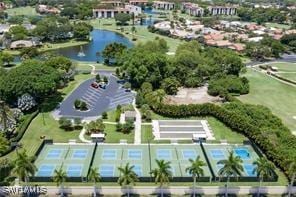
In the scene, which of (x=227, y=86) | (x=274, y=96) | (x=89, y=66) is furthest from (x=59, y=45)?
(x=274, y=96)

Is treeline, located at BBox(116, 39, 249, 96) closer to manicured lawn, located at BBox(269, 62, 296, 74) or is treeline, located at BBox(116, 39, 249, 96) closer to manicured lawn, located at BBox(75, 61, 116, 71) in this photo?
manicured lawn, located at BBox(75, 61, 116, 71)

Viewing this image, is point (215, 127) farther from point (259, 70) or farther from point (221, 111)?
point (259, 70)

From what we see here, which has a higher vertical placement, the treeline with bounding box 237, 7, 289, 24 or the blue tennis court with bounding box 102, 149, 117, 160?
the treeline with bounding box 237, 7, 289, 24

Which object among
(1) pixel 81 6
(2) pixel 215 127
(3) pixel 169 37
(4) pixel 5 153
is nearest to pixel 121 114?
(2) pixel 215 127

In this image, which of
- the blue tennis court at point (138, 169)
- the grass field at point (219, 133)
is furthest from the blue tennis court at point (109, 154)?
the grass field at point (219, 133)

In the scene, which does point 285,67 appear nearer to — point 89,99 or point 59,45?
point 89,99

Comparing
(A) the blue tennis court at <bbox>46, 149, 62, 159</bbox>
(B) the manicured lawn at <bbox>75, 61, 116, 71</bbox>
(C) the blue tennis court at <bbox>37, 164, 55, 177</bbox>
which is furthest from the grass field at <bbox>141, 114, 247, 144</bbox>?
(B) the manicured lawn at <bbox>75, 61, 116, 71</bbox>

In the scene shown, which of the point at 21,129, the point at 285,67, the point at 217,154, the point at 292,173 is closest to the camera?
the point at 292,173
